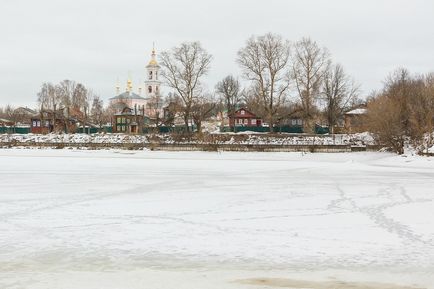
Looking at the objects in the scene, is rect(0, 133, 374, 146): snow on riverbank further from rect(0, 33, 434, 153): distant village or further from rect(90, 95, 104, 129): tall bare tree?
rect(90, 95, 104, 129): tall bare tree

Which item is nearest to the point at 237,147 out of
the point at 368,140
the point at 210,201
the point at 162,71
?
the point at 368,140

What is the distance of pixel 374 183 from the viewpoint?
2091 centimetres

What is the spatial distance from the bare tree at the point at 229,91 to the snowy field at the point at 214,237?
8155 cm

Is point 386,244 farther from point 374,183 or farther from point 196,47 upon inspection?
point 196,47

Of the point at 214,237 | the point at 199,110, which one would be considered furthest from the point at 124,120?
the point at 214,237

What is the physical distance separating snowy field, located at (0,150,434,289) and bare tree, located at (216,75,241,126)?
268 feet

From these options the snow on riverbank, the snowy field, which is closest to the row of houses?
the snow on riverbank

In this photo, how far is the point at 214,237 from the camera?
10148mm

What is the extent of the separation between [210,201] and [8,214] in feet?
17.9

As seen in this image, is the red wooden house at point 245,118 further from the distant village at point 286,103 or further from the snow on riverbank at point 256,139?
the snow on riverbank at point 256,139

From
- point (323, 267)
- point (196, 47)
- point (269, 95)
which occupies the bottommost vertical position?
point (323, 267)

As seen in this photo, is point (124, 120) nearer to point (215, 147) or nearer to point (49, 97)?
point (49, 97)

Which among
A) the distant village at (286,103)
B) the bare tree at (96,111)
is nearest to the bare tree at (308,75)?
the distant village at (286,103)

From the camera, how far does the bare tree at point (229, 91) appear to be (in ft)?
328
